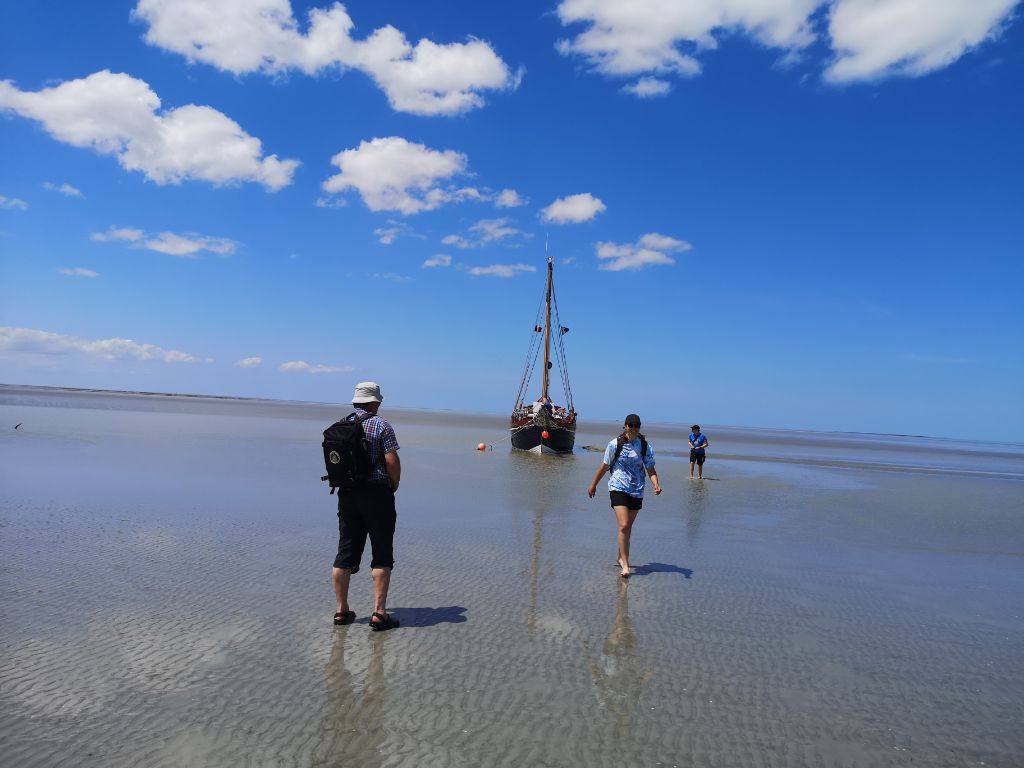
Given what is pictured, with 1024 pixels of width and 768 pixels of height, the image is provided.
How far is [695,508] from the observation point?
1483 cm

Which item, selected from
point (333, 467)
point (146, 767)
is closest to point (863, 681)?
point (333, 467)

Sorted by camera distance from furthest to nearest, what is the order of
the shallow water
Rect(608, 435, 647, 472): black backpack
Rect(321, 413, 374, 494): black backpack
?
Rect(608, 435, 647, 472): black backpack → Rect(321, 413, 374, 494): black backpack → the shallow water

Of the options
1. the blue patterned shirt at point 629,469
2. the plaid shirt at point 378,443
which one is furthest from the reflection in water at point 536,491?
the plaid shirt at point 378,443

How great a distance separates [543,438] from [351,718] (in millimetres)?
29666

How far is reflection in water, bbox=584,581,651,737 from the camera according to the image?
4359mm

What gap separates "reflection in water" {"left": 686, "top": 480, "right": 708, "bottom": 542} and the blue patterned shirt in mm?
3039

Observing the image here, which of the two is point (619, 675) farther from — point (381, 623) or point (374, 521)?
point (374, 521)

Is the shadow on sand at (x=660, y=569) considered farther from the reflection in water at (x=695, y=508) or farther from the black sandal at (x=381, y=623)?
the black sandal at (x=381, y=623)

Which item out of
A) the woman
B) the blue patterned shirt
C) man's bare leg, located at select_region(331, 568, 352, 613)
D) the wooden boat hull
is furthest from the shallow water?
the wooden boat hull

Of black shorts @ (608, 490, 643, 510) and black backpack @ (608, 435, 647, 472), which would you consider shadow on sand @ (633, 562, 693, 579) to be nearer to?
black shorts @ (608, 490, 643, 510)

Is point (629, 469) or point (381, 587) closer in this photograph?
point (381, 587)

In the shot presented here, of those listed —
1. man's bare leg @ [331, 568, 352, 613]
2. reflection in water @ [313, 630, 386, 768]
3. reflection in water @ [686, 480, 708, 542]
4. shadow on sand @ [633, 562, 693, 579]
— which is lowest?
shadow on sand @ [633, 562, 693, 579]

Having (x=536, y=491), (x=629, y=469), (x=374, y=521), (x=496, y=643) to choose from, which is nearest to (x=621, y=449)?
(x=629, y=469)

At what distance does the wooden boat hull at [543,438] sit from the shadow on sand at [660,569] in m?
24.5
